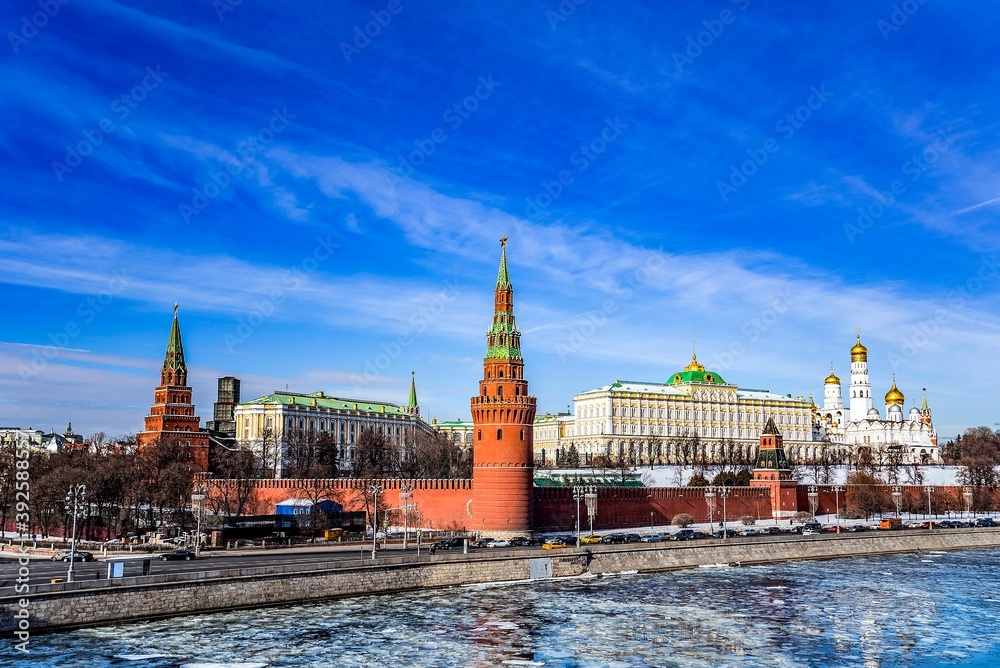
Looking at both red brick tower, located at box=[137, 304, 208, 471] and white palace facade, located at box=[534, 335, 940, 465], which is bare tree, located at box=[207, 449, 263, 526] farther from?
white palace facade, located at box=[534, 335, 940, 465]

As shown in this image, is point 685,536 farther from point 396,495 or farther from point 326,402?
point 326,402

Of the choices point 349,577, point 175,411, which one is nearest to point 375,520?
point 349,577

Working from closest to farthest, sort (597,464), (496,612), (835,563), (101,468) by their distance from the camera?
(496,612) < (835,563) < (101,468) < (597,464)

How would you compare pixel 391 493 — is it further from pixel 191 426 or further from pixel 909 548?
pixel 909 548

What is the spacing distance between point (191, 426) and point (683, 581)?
210 ft

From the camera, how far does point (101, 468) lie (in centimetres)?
8112

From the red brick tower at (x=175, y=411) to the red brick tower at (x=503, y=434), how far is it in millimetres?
38489

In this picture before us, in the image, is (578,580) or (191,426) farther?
(191,426)

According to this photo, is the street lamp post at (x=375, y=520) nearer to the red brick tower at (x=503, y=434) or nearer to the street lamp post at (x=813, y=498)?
the red brick tower at (x=503, y=434)

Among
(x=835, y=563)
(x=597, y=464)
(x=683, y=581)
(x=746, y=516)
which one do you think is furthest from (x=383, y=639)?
(x=597, y=464)

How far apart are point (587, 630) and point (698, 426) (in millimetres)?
140990

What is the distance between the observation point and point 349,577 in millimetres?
51906

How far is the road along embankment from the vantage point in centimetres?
4177

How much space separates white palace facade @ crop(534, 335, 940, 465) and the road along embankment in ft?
299
